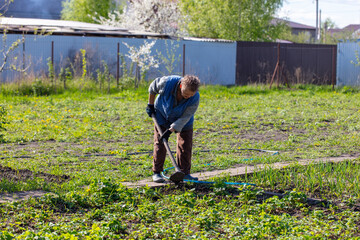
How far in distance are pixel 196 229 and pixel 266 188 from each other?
1598 mm

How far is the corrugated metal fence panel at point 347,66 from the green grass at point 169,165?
8.58 metres

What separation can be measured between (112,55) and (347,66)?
→ 10.9 metres

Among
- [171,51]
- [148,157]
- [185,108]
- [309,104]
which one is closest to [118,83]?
[171,51]

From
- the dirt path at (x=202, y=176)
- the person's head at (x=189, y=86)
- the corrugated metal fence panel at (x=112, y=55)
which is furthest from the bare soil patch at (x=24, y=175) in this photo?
the corrugated metal fence panel at (x=112, y=55)

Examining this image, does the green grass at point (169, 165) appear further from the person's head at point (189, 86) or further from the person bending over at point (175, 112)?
the person's head at point (189, 86)

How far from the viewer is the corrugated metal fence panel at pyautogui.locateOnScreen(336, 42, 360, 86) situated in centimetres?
2155

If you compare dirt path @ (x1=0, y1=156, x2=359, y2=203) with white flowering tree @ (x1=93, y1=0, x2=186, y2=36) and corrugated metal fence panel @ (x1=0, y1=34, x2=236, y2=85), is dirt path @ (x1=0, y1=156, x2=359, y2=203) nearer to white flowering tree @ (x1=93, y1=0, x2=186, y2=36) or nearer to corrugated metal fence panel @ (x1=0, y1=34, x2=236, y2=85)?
corrugated metal fence panel @ (x1=0, y1=34, x2=236, y2=85)

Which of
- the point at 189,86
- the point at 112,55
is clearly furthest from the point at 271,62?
the point at 189,86

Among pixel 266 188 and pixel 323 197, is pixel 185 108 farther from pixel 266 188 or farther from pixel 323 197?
pixel 323 197

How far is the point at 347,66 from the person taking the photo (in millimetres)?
21906

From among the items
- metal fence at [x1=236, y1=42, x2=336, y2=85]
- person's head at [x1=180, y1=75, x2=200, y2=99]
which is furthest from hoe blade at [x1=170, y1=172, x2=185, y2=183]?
metal fence at [x1=236, y1=42, x2=336, y2=85]

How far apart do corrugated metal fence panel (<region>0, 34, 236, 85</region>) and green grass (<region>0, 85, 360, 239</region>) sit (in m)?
4.01

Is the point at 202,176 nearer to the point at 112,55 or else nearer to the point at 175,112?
the point at 175,112

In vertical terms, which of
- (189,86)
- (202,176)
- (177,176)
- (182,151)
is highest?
(189,86)
